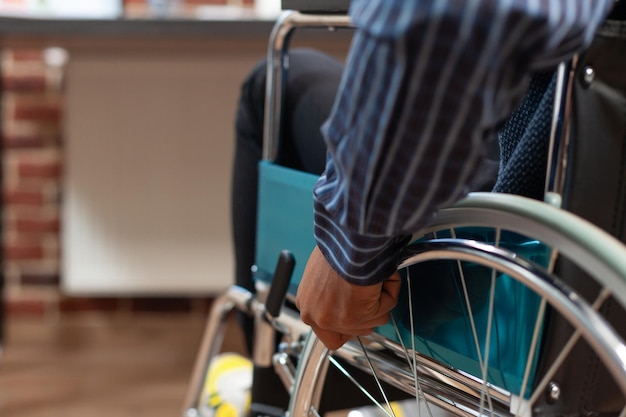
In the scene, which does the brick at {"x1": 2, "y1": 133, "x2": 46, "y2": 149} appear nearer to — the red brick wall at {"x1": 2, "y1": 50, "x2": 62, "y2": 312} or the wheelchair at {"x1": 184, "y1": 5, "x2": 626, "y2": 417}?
the red brick wall at {"x1": 2, "y1": 50, "x2": 62, "y2": 312}

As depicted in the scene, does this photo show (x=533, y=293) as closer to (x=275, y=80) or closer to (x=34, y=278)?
(x=275, y=80)

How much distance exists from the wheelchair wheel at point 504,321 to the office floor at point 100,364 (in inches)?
44.3

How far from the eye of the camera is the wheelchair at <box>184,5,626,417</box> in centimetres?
45

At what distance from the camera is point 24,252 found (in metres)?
2.21

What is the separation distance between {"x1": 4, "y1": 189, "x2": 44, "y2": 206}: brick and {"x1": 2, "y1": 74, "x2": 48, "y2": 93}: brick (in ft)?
0.96

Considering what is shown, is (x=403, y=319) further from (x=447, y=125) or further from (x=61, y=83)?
(x=61, y=83)

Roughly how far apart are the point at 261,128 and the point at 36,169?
1.31 metres

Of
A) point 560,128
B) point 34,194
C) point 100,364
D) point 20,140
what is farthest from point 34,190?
point 560,128

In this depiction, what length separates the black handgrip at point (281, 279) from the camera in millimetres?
832

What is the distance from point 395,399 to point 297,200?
0.91 ft

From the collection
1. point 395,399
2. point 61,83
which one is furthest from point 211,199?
point 395,399

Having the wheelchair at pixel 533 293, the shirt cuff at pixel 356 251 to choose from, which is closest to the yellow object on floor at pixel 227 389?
the wheelchair at pixel 533 293

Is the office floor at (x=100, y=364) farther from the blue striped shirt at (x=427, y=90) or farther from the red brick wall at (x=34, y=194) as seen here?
the blue striped shirt at (x=427, y=90)

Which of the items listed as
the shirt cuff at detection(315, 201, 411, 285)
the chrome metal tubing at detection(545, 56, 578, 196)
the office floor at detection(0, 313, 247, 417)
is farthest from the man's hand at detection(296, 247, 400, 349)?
the office floor at detection(0, 313, 247, 417)
